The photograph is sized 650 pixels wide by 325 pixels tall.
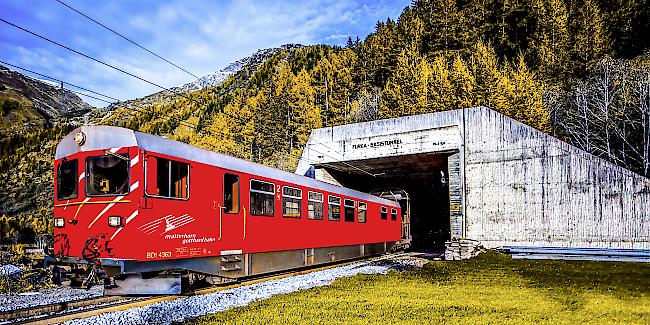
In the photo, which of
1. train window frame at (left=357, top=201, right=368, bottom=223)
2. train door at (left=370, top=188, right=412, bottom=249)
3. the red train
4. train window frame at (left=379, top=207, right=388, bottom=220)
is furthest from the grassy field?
train door at (left=370, top=188, right=412, bottom=249)

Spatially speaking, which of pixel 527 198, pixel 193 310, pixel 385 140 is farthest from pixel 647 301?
pixel 385 140

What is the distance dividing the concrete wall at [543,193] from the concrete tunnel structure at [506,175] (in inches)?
1.4

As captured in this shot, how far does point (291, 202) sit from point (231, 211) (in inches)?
128

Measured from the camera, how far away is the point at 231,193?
1130 centimetres

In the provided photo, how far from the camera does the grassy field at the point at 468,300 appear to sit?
745 centimetres

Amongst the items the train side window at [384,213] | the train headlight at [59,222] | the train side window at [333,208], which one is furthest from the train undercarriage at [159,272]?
the train side window at [384,213]

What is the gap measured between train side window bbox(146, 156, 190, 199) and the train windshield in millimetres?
415

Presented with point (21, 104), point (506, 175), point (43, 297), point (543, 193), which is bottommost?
point (43, 297)

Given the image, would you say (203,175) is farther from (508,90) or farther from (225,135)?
(225,135)

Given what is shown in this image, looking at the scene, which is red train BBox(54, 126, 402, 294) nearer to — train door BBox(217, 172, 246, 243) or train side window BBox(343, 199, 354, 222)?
train door BBox(217, 172, 246, 243)

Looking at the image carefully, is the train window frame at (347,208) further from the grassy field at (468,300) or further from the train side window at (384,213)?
the grassy field at (468,300)

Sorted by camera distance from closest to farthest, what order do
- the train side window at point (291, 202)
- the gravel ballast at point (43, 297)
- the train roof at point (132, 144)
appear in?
the train roof at point (132, 144)
the gravel ballast at point (43, 297)
the train side window at point (291, 202)

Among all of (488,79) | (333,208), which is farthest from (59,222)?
(488,79)

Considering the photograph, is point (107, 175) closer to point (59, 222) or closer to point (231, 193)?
point (59, 222)
